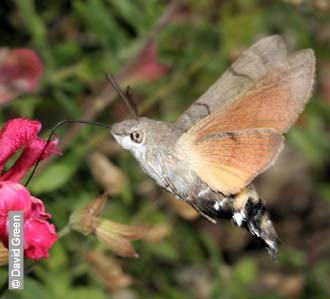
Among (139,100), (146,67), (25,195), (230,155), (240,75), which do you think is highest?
(25,195)

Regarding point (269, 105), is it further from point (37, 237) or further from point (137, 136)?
point (37, 237)

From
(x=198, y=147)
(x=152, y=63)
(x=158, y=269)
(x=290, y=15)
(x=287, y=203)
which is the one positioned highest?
(x=198, y=147)

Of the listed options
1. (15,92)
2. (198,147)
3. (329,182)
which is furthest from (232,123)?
(329,182)

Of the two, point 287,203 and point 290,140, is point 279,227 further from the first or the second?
point 290,140

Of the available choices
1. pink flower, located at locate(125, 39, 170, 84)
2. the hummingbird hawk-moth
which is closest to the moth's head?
the hummingbird hawk-moth

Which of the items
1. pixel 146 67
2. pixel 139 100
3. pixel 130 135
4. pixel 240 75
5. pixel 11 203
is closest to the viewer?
pixel 11 203

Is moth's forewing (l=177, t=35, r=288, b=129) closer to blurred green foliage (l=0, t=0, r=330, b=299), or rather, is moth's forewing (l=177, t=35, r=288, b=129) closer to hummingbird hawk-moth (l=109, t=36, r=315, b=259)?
hummingbird hawk-moth (l=109, t=36, r=315, b=259)

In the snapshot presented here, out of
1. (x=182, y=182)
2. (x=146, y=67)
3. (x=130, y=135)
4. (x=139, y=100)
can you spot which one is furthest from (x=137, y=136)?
(x=139, y=100)
